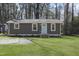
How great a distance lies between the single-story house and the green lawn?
0.16 meters

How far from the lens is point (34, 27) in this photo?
260 inches

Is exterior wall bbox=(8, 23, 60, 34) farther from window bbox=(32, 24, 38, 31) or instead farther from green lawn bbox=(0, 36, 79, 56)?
green lawn bbox=(0, 36, 79, 56)

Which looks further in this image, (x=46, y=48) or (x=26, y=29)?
(x=26, y=29)

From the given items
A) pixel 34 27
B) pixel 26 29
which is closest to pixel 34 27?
pixel 34 27

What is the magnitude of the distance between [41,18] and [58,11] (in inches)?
14.5

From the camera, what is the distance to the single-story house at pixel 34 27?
6.46 meters

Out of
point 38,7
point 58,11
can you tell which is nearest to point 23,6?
point 38,7

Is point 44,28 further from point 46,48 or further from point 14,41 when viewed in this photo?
point 14,41

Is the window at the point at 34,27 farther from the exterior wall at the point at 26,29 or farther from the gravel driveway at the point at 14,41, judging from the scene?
the gravel driveway at the point at 14,41

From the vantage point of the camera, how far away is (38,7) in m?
6.39

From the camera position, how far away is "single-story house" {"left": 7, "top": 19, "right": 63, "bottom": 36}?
21.2 ft

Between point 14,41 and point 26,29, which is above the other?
point 26,29

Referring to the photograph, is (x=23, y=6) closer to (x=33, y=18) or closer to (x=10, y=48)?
(x=33, y=18)

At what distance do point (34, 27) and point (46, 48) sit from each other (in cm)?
56
